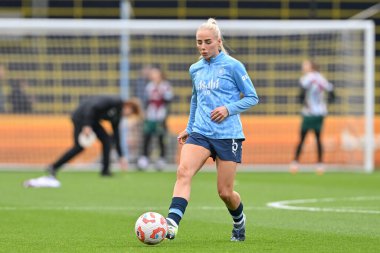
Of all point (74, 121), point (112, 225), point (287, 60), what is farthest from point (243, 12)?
point (112, 225)

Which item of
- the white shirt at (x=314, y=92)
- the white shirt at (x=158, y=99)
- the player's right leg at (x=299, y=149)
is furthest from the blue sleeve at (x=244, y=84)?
the white shirt at (x=158, y=99)

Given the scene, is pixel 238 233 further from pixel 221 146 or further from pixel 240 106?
pixel 240 106

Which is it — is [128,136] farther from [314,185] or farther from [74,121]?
[314,185]

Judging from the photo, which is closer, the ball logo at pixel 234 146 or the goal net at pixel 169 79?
the ball logo at pixel 234 146

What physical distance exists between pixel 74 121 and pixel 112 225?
8.24 m

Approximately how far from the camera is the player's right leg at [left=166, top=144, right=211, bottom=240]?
874 cm

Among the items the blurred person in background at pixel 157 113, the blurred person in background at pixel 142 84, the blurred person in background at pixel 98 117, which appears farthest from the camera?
the blurred person in background at pixel 142 84

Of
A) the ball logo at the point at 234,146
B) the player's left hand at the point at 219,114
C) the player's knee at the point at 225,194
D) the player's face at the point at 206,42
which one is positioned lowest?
the player's knee at the point at 225,194

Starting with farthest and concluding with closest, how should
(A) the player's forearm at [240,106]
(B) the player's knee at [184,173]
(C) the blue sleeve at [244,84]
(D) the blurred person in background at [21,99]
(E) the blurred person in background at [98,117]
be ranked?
(D) the blurred person in background at [21,99] < (E) the blurred person in background at [98,117] < (C) the blue sleeve at [244,84] < (A) the player's forearm at [240,106] < (B) the player's knee at [184,173]

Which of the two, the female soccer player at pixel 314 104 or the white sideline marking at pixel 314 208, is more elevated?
the female soccer player at pixel 314 104

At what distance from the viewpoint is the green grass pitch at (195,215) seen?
889 cm

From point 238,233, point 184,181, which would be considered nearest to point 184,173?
point 184,181

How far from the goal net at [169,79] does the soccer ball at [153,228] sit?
15.2m

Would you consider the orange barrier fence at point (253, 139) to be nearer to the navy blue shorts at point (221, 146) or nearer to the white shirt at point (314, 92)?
the white shirt at point (314, 92)
